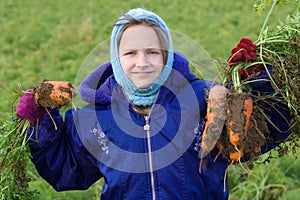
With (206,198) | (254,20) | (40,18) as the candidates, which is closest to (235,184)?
(206,198)

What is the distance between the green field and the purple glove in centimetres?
156

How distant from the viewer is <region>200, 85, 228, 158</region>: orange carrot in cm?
240

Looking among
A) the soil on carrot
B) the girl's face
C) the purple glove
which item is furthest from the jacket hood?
the soil on carrot

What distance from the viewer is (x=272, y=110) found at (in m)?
2.58

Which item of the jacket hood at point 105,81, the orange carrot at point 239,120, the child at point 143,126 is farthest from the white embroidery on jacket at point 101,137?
the orange carrot at point 239,120

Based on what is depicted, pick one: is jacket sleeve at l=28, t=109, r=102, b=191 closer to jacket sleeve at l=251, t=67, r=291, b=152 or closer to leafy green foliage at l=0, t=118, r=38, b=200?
leafy green foliage at l=0, t=118, r=38, b=200

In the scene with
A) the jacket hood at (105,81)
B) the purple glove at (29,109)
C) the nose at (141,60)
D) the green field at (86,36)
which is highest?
the green field at (86,36)

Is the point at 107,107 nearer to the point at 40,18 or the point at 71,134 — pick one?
the point at 71,134

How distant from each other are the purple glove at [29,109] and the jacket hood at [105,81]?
0.25 metres

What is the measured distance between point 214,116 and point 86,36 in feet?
24.3

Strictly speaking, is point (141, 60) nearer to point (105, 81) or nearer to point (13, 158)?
point (105, 81)

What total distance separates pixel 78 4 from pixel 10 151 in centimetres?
1037

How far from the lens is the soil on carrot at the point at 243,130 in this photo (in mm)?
2357

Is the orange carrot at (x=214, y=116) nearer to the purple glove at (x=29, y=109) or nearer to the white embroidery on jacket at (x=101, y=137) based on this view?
the white embroidery on jacket at (x=101, y=137)
